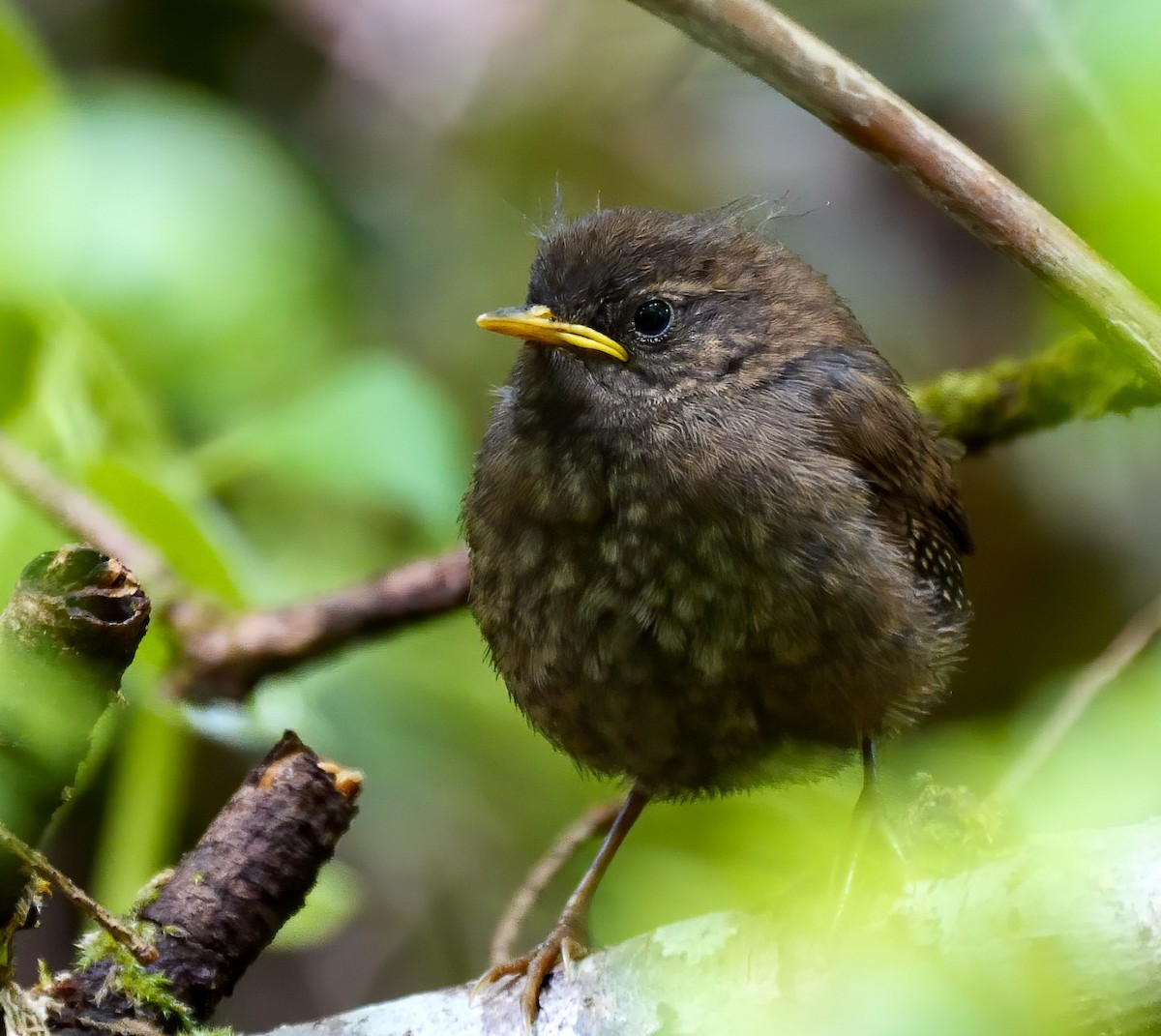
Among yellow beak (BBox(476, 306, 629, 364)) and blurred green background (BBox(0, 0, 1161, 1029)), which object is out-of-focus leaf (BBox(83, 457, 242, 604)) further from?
yellow beak (BBox(476, 306, 629, 364))

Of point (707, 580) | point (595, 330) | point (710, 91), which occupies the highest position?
point (710, 91)

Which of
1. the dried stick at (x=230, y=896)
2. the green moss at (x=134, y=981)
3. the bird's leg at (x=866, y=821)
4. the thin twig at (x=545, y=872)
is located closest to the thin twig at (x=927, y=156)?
the bird's leg at (x=866, y=821)

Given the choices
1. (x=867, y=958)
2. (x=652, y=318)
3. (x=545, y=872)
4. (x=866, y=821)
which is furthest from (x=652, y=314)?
(x=867, y=958)

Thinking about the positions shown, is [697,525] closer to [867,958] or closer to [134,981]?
[867,958]

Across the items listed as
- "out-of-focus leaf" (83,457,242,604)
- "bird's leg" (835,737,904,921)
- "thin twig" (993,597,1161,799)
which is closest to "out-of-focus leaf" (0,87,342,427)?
"out-of-focus leaf" (83,457,242,604)

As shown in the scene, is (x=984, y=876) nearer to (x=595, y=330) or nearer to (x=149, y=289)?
(x=595, y=330)

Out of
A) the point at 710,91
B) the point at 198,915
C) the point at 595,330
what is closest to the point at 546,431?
the point at 595,330
